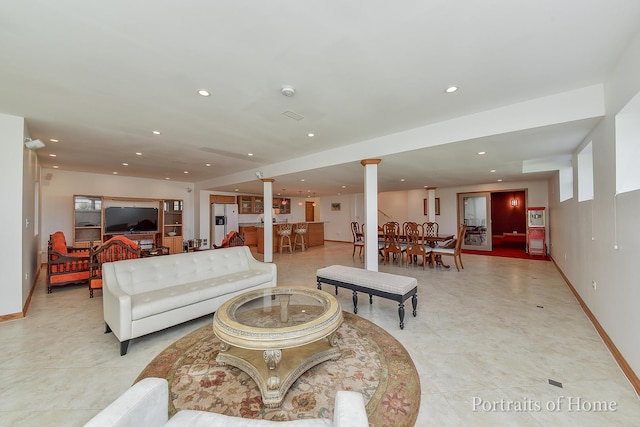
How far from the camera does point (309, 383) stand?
6.34 feet

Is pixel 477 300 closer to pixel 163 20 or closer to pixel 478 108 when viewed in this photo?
pixel 478 108

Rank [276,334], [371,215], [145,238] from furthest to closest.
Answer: [145,238] < [371,215] < [276,334]

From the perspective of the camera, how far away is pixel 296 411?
5.44ft

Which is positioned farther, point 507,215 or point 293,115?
point 507,215

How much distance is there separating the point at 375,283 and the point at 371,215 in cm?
166

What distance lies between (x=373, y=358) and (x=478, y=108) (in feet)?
10.2

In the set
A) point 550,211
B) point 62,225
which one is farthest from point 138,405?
point 550,211

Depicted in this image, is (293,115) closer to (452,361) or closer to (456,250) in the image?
(452,361)

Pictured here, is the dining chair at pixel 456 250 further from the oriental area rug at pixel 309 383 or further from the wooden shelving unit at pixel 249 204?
the wooden shelving unit at pixel 249 204

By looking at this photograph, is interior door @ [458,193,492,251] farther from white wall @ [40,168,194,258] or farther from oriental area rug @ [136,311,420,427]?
white wall @ [40,168,194,258]

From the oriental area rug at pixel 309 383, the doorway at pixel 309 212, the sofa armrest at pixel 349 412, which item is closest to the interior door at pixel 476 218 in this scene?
the doorway at pixel 309 212

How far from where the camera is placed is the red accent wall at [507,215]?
1070 centimetres

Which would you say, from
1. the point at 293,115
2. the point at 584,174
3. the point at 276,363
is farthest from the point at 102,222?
the point at 584,174

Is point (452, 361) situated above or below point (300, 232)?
below
